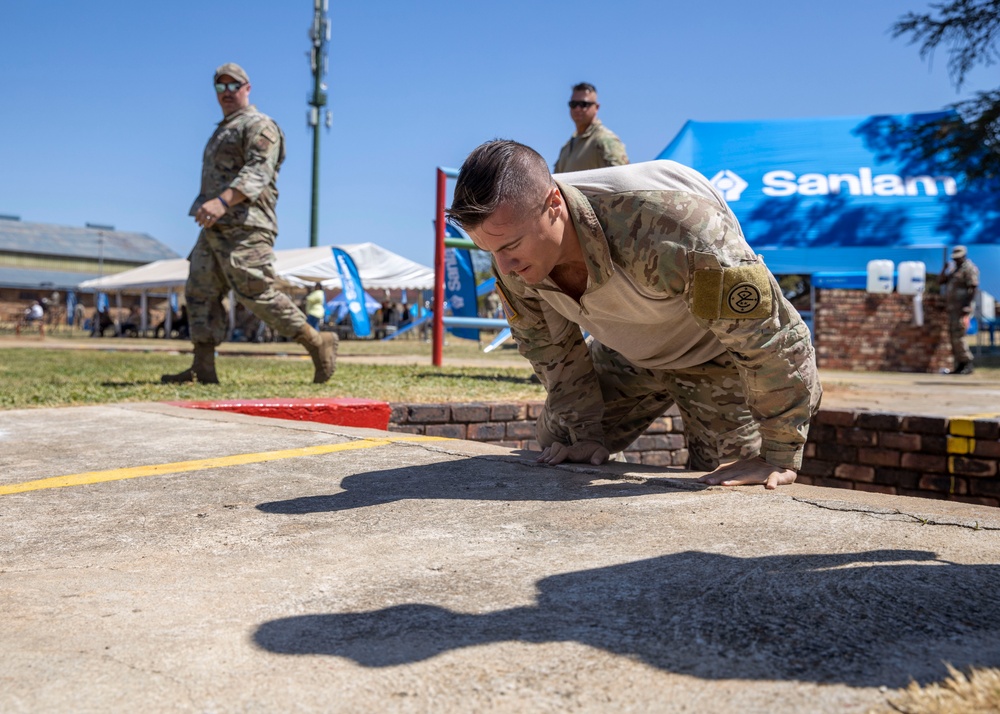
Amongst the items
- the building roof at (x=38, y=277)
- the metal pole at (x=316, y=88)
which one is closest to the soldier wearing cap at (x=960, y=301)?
the metal pole at (x=316, y=88)

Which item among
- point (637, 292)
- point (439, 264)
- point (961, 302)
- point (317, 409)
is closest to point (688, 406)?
point (637, 292)

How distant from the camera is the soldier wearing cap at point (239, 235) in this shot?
5.56 m

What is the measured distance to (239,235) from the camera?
5605 millimetres

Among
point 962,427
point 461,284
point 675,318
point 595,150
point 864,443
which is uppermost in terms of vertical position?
point 595,150

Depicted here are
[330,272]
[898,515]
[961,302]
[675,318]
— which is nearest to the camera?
[898,515]

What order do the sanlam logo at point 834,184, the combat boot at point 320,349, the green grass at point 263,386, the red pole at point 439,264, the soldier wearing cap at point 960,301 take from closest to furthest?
the green grass at point 263,386, the combat boot at point 320,349, the red pole at point 439,264, the soldier wearing cap at point 960,301, the sanlam logo at point 834,184

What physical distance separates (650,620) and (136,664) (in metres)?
0.72

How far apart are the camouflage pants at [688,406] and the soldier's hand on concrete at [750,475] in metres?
0.43

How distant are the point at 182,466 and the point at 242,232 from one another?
3225 millimetres

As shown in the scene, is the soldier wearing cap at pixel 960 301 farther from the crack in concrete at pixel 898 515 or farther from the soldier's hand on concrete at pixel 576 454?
the crack in concrete at pixel 898 515

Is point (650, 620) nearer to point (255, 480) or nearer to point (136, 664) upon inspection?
point (136, 664)

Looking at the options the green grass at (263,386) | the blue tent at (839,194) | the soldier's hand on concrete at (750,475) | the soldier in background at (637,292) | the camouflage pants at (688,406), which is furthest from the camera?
the blue tent at (839,194)

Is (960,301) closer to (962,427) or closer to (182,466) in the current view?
(962,427)

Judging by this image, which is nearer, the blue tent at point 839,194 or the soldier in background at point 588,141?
the soldier in background at point 588,141
